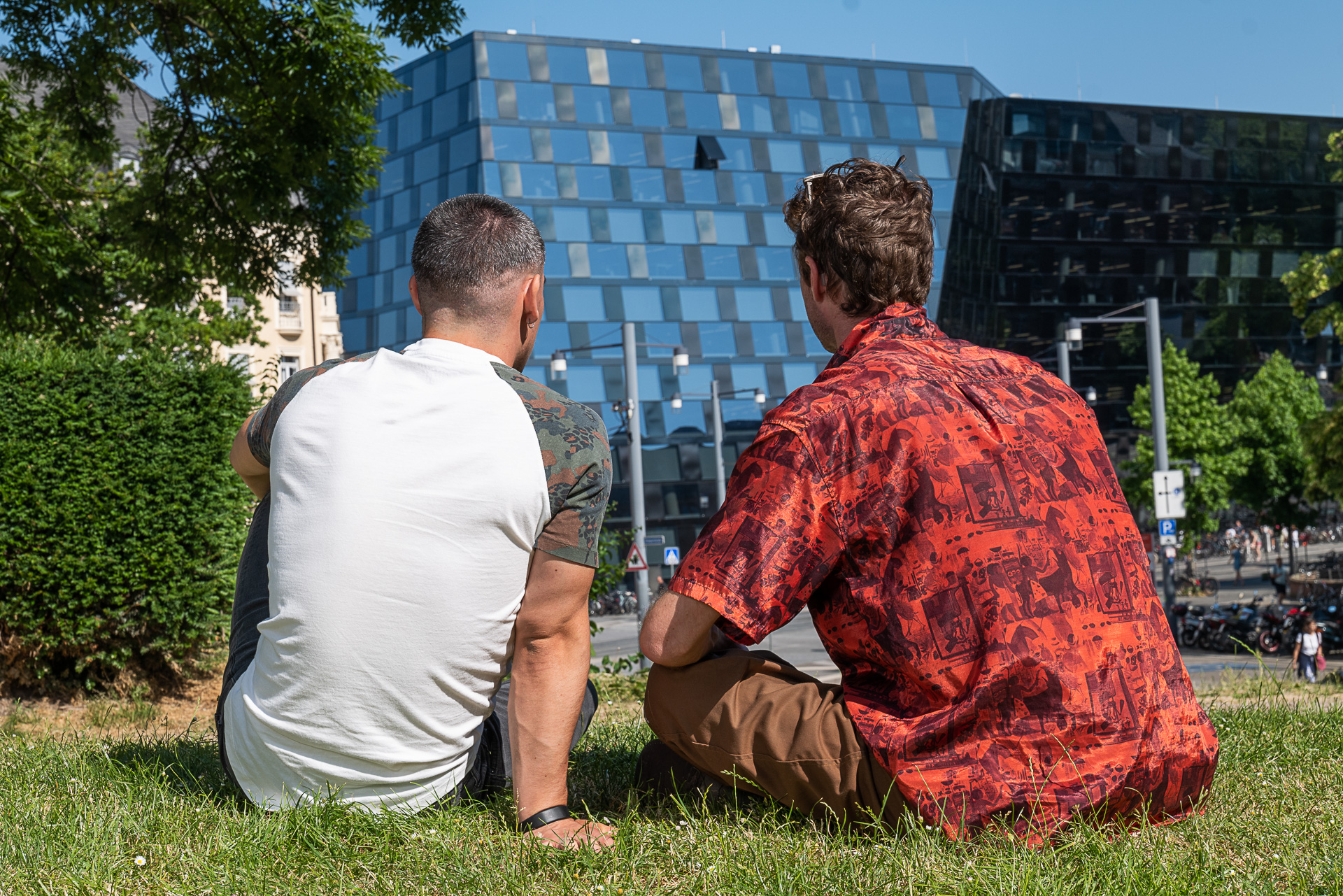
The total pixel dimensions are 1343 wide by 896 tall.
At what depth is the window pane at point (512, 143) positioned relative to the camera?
4375 cm

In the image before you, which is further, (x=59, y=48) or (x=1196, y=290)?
(x=1196, y=290)

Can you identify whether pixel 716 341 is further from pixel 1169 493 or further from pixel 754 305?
pixel 1169 493

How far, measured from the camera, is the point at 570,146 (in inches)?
1768

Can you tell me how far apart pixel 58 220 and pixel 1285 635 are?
24.8 m

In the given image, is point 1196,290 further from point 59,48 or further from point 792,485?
point 792,485

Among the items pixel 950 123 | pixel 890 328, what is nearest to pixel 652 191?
pixel 950 123

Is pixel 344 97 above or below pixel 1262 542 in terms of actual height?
above

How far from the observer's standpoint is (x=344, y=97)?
29.5ft

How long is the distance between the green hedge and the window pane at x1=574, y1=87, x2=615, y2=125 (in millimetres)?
39584

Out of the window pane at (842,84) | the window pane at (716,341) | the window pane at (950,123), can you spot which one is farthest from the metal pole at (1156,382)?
the window pane at (950,123)

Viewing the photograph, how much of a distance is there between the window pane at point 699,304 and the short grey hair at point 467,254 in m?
43.5

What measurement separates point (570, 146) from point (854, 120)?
1281 centimetres

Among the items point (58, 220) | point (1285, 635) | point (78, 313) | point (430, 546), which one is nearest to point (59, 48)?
point (58, 220)

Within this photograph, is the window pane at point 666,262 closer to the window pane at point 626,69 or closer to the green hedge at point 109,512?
the window pane at point 626,69
